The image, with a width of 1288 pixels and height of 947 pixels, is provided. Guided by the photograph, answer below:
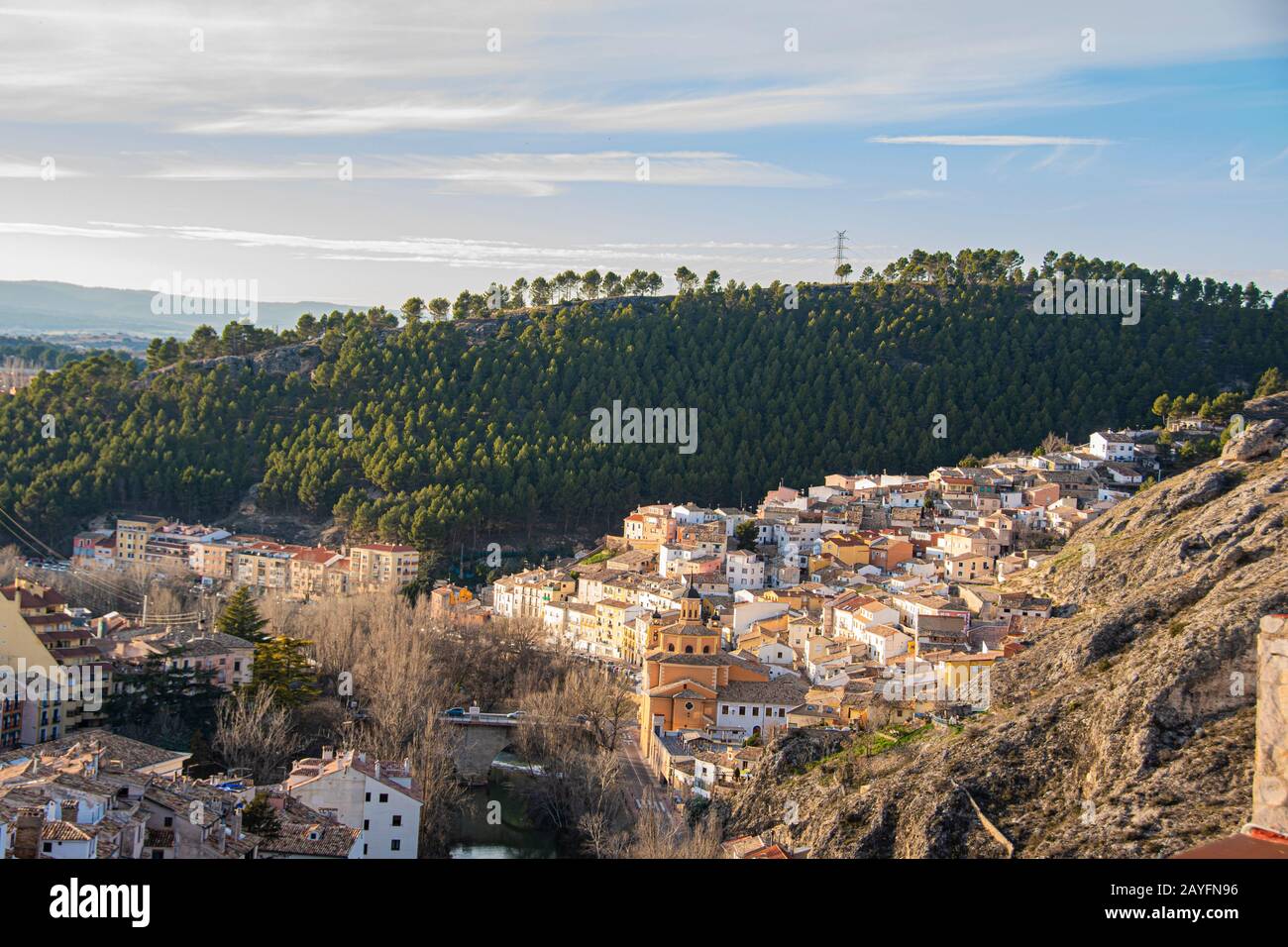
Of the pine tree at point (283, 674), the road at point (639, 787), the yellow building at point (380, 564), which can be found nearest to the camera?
the road at point (639, 787)

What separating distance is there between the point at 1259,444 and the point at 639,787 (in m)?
9.71

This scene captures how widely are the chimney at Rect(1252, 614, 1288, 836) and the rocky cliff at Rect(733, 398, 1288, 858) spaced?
5.35m

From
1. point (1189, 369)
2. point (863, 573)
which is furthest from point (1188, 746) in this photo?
point (1189, 369)

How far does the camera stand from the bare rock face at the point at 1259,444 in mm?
17062

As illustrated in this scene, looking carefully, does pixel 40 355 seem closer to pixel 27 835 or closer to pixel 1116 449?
pixel 1116 449

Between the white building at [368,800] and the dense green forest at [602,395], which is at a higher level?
the dense green forest at [602,395]

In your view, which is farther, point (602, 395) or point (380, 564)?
point (602, 395)

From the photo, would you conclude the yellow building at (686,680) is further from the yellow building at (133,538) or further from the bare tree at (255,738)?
the yellow building at (133,538)

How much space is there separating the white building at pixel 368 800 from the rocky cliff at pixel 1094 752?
294cm

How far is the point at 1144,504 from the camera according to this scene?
17.1m

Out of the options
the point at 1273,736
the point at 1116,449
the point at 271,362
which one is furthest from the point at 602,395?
the point at 1273,736

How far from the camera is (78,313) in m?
96.4

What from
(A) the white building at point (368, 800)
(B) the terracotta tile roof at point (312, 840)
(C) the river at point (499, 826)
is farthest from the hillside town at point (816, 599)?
A: (B) the terracotta tile roof at point (312, 840)
